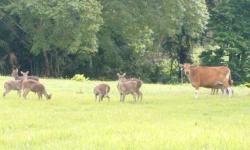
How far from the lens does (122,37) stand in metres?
55.0

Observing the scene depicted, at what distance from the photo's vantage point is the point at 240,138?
40.6ft

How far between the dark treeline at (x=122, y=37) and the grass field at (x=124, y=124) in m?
22.6

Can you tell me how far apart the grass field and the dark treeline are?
74.0ft

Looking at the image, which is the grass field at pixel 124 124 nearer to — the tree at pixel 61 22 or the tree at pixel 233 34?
the tree at pixel 61 22

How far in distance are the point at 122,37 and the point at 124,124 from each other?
40.1 meters

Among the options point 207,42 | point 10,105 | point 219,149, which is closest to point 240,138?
point 219,149

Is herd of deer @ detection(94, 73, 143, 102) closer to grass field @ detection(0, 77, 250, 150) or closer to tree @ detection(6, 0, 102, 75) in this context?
grass field @ detection(0, 77, 250, 150)

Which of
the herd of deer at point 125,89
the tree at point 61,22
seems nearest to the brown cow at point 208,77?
the herd of deer at point 125,89

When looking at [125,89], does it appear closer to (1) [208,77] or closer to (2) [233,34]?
(1) [208,77]

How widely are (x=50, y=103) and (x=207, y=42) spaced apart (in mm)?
44063

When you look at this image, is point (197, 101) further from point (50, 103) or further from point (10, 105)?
point (10, 105)

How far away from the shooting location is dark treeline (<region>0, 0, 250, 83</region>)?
46000 mm

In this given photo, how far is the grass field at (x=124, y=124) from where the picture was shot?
38.7 ft

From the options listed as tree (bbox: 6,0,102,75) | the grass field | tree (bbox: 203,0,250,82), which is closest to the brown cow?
the grass field
